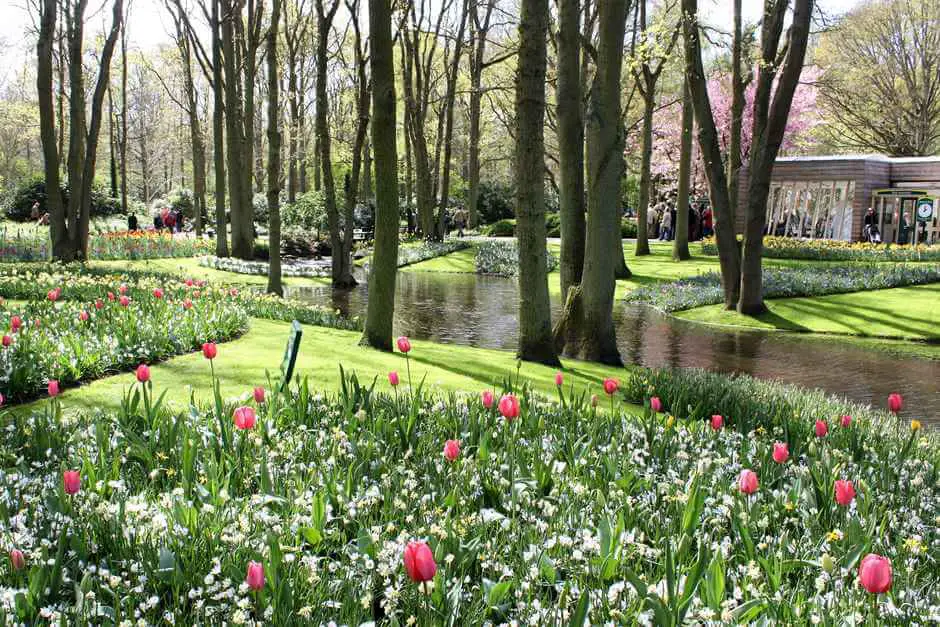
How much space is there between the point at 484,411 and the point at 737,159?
15.7 metres

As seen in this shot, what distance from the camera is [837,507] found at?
388cm

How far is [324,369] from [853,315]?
12801 mm

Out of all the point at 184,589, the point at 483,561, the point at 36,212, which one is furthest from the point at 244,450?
the point at 36,212

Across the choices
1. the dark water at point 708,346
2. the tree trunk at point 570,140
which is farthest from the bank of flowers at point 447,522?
the tree trunk at point 570,140

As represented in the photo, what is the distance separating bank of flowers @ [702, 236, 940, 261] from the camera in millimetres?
25406

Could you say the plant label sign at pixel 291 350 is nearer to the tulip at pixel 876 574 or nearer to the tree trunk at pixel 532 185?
the tulip at pixel 876 574

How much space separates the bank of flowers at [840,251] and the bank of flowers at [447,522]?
75.3 ft

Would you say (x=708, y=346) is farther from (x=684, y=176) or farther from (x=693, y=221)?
(x=693, y=221)

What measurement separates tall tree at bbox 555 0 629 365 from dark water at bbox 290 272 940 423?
5.60ft

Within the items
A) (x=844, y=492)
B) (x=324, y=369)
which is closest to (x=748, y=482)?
(x=844, y=492)

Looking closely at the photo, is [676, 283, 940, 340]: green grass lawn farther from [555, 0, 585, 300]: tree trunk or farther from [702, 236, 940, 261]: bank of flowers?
[702, 236, 940, 261]: bank of flowers

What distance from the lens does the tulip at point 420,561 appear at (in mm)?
2180

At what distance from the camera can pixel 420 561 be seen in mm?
2193

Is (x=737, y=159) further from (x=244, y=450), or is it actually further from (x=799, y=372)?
(x=244, y=450)
